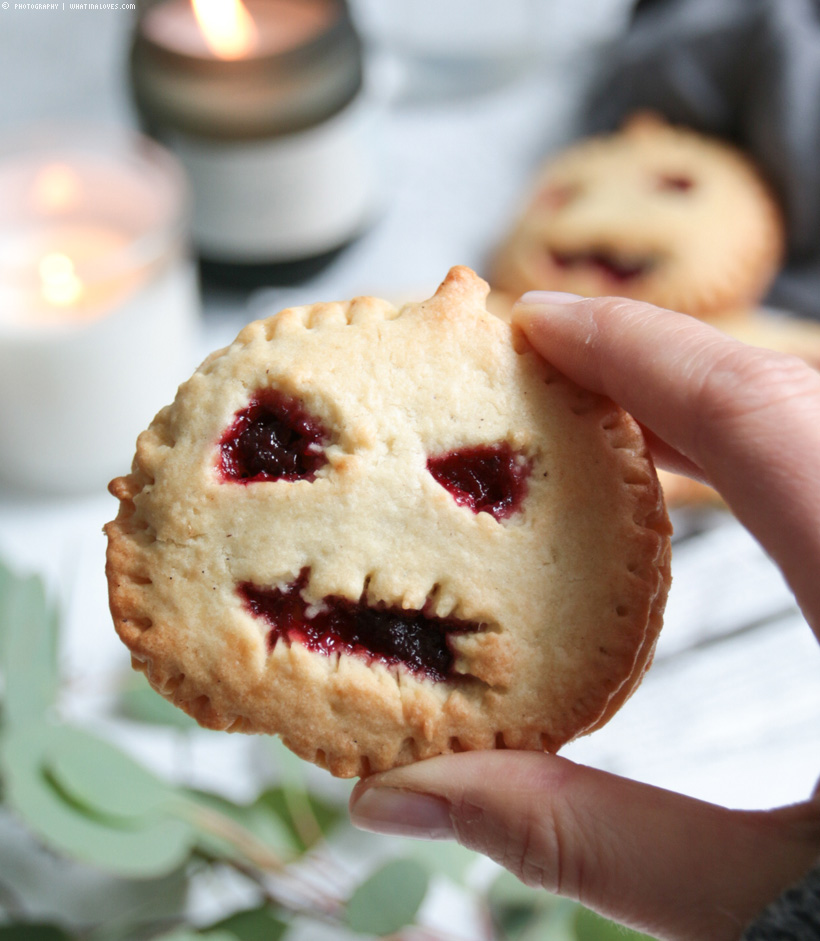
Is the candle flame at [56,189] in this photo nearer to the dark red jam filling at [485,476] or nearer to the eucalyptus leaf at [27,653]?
the eucalyptus leaf at [27,653]

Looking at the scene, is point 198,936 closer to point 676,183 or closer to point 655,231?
point 655,231

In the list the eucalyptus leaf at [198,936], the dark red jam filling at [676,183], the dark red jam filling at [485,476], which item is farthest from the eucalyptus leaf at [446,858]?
the dark red jam filling at [676,183]

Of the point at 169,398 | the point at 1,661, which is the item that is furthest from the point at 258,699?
the point at 169,398

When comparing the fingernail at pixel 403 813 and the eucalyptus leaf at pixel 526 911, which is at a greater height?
the fingernail at pixel 403 813

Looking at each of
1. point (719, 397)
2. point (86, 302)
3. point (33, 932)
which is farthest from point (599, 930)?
point (86, 302)

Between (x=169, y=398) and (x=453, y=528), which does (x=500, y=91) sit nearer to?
(x=169, y=398)
